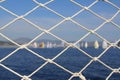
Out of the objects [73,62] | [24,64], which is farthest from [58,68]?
[24,64]

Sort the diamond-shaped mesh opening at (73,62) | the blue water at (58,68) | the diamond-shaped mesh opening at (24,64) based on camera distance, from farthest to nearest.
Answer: the diamond-shaped mesh opening at (73,62), the diamond-shaped mesh opening at (24,64), the blue water at (58,68)

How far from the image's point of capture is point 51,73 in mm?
32562

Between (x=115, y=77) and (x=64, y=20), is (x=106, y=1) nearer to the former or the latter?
(x=64, y=20)

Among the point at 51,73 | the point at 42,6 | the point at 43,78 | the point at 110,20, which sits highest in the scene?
the point at 42,6

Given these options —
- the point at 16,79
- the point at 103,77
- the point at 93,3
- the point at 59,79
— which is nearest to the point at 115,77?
the point at 103,77

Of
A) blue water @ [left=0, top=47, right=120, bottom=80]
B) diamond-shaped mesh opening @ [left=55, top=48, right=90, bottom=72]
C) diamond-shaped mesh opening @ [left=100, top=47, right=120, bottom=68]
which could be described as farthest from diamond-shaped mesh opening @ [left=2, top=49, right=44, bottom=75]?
diamond-shaped mesh opening @ [left=100, top=47, right=120, bottom=68]

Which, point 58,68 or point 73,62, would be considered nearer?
point 58,68

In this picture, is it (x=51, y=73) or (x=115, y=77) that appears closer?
(x=115, y=77)

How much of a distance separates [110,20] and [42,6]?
2.57 ft

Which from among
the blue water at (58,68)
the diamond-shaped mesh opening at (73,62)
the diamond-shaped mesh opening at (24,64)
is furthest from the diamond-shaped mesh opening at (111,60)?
the diamond-shaped mesh opening at (24,64)

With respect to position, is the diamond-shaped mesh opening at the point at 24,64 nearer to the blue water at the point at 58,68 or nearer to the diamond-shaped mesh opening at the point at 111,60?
the blue water at the point at 58,68

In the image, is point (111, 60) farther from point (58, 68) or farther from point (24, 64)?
point (58, 68)

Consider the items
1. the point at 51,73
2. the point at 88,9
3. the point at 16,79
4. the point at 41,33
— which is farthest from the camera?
the point at 51,73

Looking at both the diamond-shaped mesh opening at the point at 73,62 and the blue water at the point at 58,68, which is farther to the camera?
the diamond-shaped mesh opening at the point at 73,62
